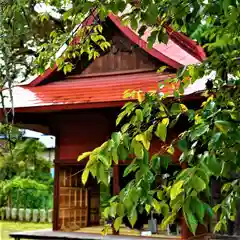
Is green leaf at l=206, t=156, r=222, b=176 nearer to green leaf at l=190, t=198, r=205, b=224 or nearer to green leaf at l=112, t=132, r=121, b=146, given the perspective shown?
green leaf at l=190, t=198, r=205, b=224

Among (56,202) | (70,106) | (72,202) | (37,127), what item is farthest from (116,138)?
(72,202)

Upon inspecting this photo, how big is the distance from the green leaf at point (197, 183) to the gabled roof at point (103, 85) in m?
4.48

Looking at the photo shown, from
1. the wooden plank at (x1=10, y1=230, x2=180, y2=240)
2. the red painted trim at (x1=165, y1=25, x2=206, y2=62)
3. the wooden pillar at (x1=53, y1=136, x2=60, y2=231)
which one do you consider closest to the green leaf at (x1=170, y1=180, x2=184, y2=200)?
the wooden plank at (x1=10, y1=230, x2=180, y2=240)

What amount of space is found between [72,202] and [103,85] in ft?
7.62

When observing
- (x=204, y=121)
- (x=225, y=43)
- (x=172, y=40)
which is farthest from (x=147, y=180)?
(x=172, y=40)

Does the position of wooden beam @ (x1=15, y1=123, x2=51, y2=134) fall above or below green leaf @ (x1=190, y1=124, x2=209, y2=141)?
above

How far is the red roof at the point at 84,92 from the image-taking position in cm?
599

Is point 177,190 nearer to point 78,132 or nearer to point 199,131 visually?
point 199,131

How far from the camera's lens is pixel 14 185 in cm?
1571

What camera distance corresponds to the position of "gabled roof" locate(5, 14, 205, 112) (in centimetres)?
605

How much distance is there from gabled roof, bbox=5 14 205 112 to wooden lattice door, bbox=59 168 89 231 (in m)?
1.46

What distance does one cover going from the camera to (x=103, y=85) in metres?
6.60

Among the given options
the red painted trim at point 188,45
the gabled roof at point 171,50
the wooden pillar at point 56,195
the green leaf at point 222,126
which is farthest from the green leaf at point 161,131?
Answer: the wooden pillar at point 56,195

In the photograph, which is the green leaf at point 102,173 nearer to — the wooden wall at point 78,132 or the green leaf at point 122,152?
the green leaf at point 122,152
